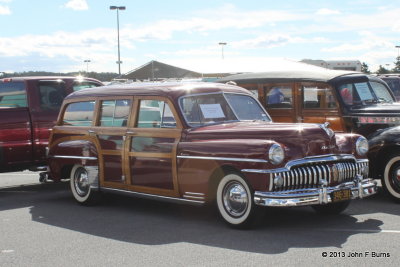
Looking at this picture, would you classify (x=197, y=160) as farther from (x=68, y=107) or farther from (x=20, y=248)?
(x=68, y=107)

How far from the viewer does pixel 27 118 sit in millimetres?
10555

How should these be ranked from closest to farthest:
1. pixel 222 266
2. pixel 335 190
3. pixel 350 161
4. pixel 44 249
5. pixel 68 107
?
1. pixel 222 266
2. pixel 44 249
3. pixel 335 190
4. pixel 350 161
5. pixel 68 107

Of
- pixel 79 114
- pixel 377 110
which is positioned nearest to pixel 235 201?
pixel 79 114

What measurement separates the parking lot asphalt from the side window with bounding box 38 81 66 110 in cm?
243

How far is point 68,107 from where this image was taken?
9.57 meters

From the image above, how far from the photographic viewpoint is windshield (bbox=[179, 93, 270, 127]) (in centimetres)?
764

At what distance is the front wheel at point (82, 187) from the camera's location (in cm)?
890

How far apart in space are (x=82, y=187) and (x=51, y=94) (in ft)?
8.85

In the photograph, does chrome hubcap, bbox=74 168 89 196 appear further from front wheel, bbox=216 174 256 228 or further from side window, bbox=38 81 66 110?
front wheel, bbox=216 174 256 228

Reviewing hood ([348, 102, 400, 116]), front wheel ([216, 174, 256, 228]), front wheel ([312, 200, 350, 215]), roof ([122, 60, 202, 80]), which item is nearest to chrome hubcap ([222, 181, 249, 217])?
front wheel ([216, 174, 256, 228])

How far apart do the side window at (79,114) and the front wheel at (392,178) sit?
439 centimetres

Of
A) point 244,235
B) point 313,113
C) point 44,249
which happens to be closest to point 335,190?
point 244,235

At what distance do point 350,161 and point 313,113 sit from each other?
353 centimetres

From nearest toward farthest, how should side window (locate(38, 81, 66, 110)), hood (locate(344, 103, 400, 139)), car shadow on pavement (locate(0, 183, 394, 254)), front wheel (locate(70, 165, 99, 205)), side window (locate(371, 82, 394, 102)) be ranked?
car shadow on pavement (locate(0, 183, 394, 254)) → front wheel (locate(70, 165, 99, 205)) → hood (locate(344, 103, 400, 139)) → side window (locate(38, 81, 66, 110)) → side window (locate(371, 82, 394, 102))
